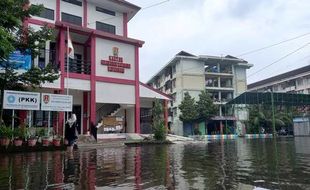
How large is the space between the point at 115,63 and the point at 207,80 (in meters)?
33.6

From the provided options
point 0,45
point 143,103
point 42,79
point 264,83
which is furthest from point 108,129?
point 264,83

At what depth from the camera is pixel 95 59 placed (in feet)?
91.2

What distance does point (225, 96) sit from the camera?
60.3 m

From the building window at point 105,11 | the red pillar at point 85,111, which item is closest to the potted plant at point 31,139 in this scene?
the red pillar at point 85,111

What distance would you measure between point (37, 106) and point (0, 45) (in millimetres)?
7220

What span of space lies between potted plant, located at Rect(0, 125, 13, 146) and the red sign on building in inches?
527

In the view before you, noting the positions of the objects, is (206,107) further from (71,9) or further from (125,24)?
(71,9)

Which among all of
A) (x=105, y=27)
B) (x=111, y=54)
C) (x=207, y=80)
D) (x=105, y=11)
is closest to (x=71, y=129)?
(x=111, y=54)

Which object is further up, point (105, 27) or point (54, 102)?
point (105, 27)

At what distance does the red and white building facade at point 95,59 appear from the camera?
87.6 feet

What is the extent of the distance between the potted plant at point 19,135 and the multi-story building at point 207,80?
39561 millimetres

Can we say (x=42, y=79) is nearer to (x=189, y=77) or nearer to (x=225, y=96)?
(x=189, y=77)

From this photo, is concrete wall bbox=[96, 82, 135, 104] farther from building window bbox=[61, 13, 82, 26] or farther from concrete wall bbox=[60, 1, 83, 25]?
concrete wall bbox=[60, 1, 83, 25]

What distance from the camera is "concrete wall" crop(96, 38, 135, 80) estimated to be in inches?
1110
